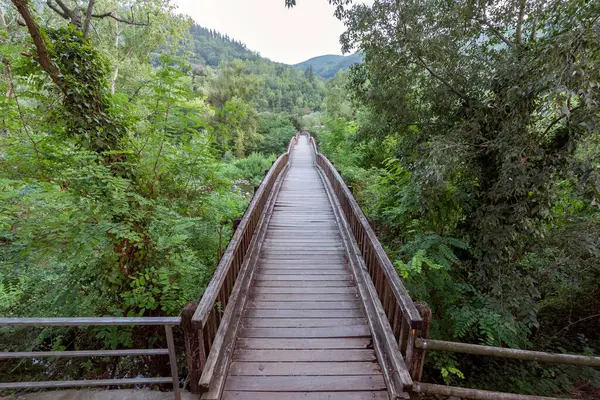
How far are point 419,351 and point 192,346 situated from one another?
195 cm

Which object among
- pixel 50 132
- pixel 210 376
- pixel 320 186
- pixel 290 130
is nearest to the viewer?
pixel 210 376

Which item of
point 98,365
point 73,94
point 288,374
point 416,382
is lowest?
point 98,365

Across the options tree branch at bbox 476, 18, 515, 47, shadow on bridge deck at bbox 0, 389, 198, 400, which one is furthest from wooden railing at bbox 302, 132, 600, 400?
tree branch at bbox 476, 18, 515, 47

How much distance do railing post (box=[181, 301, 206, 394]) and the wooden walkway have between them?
32 cm

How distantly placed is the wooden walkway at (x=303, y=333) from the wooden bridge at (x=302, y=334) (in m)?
0.01

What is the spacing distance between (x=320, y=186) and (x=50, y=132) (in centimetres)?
763

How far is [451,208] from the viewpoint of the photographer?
546 centimetres

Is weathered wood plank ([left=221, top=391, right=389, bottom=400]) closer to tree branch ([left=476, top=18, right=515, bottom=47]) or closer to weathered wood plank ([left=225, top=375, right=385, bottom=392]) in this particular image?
weathered wood plank ([left=225, top=375, right=385, bottom=392])

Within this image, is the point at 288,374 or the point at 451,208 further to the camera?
the point at 451,208

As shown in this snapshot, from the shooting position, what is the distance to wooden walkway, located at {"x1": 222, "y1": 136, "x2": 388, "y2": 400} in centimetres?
257

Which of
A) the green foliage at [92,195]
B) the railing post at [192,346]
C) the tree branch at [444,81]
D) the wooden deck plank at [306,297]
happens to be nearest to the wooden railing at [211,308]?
the railing post at [192,346]

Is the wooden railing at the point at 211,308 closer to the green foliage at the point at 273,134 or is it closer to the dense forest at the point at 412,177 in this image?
the dense forest at the point at 412,177

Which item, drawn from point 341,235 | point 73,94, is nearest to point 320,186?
point 341,235

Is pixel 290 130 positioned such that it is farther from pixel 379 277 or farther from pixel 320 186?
pixel 379 277
